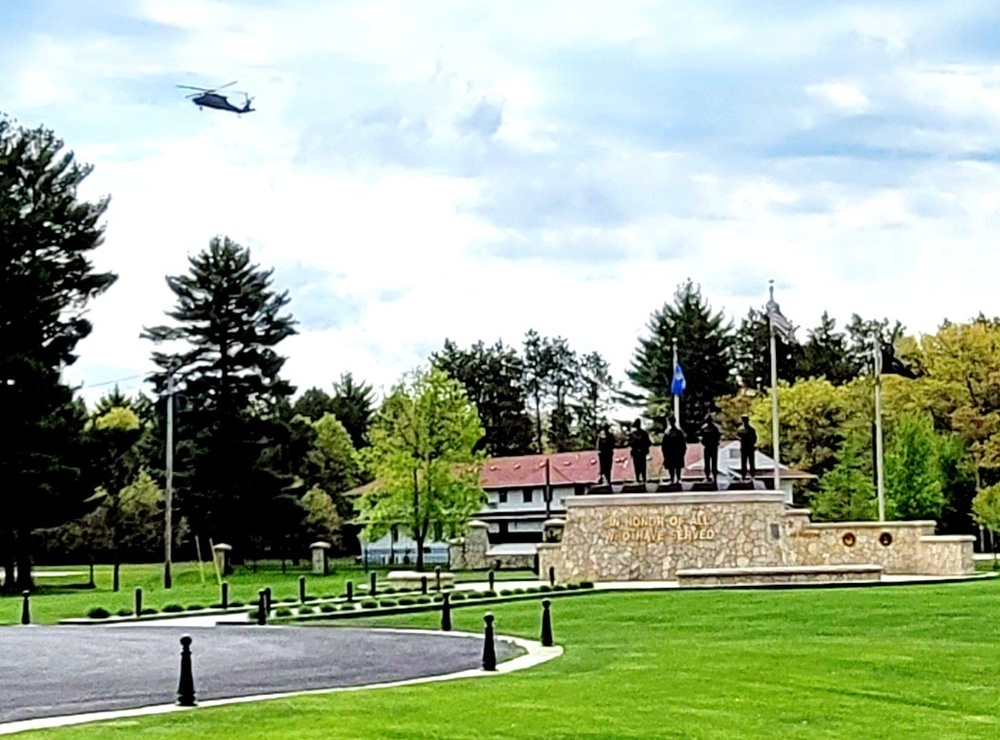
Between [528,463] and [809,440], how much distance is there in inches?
672

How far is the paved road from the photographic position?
716 inches

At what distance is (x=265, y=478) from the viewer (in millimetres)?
70938

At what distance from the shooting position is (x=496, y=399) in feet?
392

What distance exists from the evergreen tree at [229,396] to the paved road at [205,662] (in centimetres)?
3964

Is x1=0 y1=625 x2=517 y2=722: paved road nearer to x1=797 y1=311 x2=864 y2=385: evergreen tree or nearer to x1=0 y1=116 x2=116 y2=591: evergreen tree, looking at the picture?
x1=0 y1=116 x2=116 y2=591: evergreen tree

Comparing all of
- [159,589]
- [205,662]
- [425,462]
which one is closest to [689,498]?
[159,589]

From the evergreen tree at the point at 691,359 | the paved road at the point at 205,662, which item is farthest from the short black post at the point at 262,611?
the evergreen tree at the point at 691,359

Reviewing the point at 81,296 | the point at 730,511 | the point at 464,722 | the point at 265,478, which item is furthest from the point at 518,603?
the point at 265,478

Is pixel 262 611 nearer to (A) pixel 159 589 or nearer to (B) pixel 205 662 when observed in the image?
(B) pixel 205 662

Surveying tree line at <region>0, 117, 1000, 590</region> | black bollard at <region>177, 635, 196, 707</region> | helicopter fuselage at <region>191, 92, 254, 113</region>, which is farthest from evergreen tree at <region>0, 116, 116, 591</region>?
black bollard at <region>177, 635, 196, 707</region>

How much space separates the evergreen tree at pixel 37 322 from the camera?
56.4m

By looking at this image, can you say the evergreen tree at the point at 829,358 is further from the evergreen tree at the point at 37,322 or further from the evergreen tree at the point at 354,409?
the evergreen tree at the point at 37,322

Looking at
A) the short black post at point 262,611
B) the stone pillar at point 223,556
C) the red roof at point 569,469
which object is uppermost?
the red roof at point 569,469

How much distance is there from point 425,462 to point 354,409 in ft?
177
